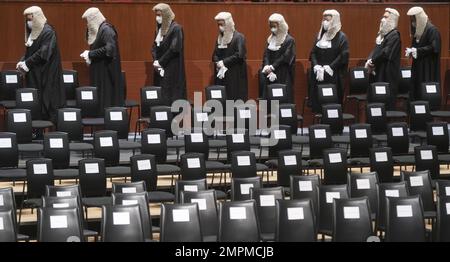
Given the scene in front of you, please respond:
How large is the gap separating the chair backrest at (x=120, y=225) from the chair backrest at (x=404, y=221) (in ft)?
6.66

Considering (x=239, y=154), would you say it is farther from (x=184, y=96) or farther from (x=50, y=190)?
(x=184, y=96)

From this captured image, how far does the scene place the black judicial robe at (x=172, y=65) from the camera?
43.8 feet

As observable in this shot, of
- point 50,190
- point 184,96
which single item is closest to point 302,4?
point 184,96

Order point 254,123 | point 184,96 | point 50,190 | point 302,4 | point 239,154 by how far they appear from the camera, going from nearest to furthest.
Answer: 1. point 50,190
2. point 239,154
3. point 254,123
4. point 184,96
5. point 302,4

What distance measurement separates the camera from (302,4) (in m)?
14.5

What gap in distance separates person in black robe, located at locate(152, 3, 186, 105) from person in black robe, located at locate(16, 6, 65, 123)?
1263 millimetres

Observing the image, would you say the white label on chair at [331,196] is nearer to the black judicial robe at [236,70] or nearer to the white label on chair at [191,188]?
the white label on chair at [191,188]

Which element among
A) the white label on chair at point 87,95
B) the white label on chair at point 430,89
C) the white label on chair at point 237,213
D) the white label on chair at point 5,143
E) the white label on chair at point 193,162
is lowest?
the white label on chair at point 237,213

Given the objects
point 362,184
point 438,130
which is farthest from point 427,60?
point 362,184

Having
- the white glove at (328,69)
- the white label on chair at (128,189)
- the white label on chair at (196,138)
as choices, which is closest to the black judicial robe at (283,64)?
the white glove at (328,69)

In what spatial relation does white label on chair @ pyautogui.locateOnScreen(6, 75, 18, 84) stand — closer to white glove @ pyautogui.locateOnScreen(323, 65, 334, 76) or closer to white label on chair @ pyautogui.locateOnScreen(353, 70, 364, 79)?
white glove @ pyautogui.locateOnScreen(323, 65, 334, 76)

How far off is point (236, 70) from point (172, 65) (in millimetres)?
808
